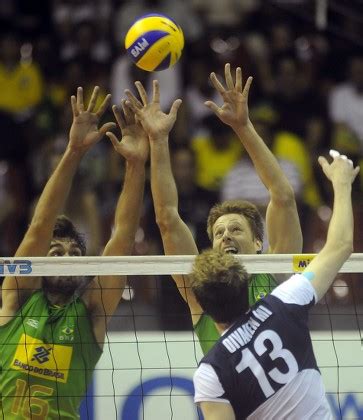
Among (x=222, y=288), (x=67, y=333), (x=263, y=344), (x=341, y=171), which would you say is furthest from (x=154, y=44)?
(x=263, y=344)

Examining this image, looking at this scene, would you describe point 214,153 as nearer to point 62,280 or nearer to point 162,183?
point 162,183

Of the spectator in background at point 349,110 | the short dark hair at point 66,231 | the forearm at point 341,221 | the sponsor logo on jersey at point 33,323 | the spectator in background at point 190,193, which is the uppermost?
the spectator in background at point 349,110

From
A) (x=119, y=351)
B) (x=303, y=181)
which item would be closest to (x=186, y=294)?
(x=119, y=351)

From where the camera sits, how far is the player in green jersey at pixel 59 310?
605 cm

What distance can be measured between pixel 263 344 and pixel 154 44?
125 inches

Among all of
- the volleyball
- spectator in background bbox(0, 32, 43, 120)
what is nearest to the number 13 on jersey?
the volleyball

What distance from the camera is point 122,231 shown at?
6391mm

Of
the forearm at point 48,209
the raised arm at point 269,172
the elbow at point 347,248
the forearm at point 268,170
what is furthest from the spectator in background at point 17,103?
the elbow at point 347,248

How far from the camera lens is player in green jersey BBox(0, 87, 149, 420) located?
6.05 meters

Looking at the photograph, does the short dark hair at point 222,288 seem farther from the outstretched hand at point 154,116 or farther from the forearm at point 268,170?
the outstretched hand at point 154,116

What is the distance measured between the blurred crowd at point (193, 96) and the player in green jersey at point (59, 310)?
341cm

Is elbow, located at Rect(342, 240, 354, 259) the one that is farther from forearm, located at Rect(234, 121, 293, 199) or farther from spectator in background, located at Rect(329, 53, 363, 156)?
spectator in background, located at Rect(329, 53, 363, 156)

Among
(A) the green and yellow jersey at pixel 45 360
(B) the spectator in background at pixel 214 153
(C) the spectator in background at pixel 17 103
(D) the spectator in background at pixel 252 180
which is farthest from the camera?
(C) the spectator in background at pixel 17 103

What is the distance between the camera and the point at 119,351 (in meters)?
7.38
